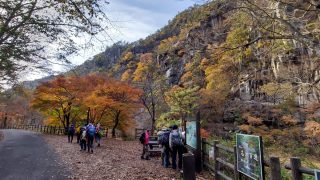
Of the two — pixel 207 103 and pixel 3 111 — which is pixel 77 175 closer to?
pixel 207 103

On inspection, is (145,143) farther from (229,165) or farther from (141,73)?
(141,73)

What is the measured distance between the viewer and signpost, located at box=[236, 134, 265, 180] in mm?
4648

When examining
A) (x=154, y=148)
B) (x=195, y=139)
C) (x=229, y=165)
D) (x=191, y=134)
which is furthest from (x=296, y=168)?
(x=154, y=148)

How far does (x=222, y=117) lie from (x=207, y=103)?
2.62m

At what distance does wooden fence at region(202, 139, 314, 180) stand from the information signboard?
1.21ft

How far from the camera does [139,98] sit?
31188mm

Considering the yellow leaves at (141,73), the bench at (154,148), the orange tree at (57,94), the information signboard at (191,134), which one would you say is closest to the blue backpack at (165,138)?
the information signboard at (191,134)

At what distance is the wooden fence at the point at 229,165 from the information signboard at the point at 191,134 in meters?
0.37

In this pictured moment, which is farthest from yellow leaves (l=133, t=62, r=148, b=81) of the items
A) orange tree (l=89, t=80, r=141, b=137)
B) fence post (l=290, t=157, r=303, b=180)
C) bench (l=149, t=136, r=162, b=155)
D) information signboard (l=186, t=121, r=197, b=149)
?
fence post (l=290, t=157, r=303, b=180)

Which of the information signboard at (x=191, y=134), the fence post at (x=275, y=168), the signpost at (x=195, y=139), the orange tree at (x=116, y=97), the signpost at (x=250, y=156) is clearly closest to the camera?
the fence post at (x=275, y=168)

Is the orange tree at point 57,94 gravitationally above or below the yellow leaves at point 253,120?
above

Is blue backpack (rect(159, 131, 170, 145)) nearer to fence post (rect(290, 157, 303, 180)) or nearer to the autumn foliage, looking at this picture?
fence post (rect(290, 157, 303, 180))

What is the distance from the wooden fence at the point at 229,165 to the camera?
3.93m

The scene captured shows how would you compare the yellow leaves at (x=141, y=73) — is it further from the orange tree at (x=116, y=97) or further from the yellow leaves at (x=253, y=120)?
the yellow leaves at (x=253, y=120)
